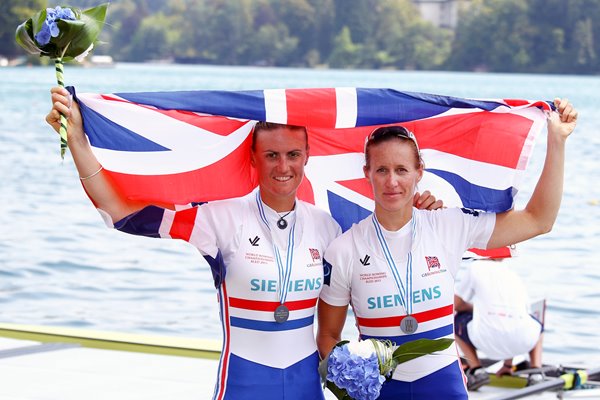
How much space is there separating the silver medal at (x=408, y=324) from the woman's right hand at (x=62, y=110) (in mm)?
1039

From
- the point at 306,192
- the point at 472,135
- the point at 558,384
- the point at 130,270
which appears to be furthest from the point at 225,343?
the point at 130,270

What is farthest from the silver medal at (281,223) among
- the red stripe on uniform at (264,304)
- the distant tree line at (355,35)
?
the distant tree line at (355,35)

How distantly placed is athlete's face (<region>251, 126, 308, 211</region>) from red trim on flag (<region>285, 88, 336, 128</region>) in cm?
6

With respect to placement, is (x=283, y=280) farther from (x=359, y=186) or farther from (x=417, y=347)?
(x=359, y=186)

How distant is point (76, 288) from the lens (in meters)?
9.53

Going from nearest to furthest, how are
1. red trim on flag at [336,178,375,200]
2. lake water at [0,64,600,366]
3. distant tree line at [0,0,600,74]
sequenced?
red trim on flag at [336,178,375,200]
lake water at [0,64,600,366]
distant tree line at [0,0,600,74]

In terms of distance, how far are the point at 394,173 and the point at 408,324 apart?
42 cm

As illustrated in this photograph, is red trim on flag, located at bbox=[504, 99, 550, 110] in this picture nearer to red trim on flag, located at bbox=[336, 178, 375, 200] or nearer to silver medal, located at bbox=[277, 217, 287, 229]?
red trim on flag, located at bbox=[336, 178, 375, 200]

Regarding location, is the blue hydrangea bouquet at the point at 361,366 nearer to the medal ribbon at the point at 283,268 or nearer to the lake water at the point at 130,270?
the medal ribbon at the point at 283,268

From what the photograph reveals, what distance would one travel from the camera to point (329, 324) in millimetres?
2928

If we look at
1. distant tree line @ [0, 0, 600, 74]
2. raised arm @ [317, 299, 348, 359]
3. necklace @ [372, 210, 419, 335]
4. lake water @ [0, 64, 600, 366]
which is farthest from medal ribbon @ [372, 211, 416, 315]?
distant tree line @ [0, 0, 600, 74]

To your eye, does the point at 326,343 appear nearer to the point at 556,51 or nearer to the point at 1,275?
the point at 1,275

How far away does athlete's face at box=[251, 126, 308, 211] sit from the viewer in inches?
114

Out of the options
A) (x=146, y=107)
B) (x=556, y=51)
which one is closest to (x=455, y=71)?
(x=556, y=51)
